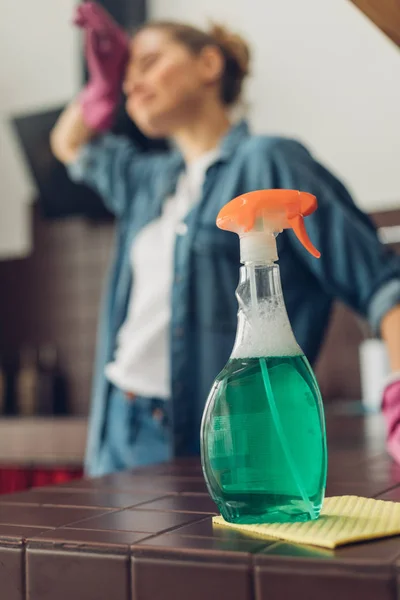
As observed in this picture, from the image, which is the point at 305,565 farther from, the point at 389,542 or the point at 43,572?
the point at 43,572

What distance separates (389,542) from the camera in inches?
17.4

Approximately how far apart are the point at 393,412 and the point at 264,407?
1.20 ft

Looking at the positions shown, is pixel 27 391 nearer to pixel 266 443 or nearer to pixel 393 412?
pixel 393 412

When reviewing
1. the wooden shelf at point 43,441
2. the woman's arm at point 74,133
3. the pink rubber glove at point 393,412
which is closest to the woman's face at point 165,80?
the woman's arm at point 74,133

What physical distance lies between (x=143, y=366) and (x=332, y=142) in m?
1.55

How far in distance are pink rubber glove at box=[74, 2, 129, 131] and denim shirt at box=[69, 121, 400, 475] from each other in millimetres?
291

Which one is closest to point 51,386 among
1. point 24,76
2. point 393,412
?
point 24,76

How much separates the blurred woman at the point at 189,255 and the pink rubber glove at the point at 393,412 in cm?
26

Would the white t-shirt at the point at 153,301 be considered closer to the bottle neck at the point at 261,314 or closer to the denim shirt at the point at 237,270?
the denim shirt at the point at 237,270

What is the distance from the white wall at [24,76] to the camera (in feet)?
10.8

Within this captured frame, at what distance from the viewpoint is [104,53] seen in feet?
5.29

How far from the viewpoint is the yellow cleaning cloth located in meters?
0.44

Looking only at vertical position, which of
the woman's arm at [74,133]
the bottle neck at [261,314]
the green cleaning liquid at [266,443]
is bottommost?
the green cleaning liquid at [266,443]

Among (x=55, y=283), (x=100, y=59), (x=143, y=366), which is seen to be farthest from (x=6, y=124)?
(x=143, y=366)
